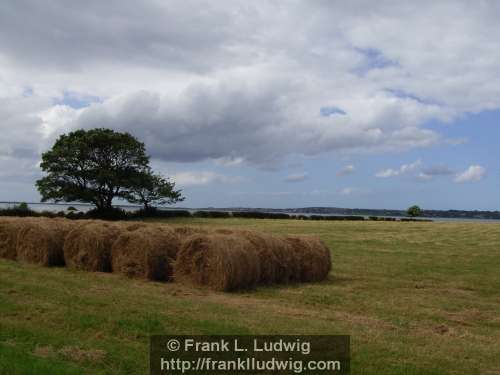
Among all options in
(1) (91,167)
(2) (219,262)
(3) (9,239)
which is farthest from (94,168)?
(2) (219,262)

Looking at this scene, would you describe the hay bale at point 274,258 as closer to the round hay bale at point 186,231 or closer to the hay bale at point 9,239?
the round hay bale at point 186,231

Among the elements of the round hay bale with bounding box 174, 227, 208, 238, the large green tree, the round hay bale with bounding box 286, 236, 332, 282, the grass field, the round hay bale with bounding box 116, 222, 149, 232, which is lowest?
the grass field

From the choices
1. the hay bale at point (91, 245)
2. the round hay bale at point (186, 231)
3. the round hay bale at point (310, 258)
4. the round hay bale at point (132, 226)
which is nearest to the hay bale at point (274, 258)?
the round hay bale at point (310, 258)

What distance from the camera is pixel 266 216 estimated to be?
2297 inches

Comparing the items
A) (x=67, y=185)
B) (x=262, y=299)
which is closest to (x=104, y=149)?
(x=67, y=185)

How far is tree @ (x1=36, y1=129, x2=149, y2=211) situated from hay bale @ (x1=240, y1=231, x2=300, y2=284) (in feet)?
118

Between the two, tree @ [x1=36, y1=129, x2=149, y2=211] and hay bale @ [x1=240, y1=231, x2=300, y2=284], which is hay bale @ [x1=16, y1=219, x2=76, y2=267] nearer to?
hay bale @ [x1=240, y1=231, x2=300, y2=284]

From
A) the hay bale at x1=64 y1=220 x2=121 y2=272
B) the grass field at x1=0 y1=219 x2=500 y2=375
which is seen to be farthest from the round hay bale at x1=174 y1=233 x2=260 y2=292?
the hay bale at x1=64 y1=220 x2=121 y2=272

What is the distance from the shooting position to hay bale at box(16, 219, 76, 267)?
1564cm

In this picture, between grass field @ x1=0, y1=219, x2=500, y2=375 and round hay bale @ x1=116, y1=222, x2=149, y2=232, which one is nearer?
grass field @ x1=0, y1=219, x2=500, y2=375

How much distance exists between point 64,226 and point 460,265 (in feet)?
42.4

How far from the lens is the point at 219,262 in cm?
1205

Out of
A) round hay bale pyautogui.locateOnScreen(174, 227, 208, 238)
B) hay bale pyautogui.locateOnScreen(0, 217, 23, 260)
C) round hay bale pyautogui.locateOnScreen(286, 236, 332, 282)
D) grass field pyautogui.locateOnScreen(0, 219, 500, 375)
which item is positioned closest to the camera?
grass field pyautogui.locateOnScreen(0, 219, 500, 375)

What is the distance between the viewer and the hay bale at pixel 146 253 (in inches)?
523
